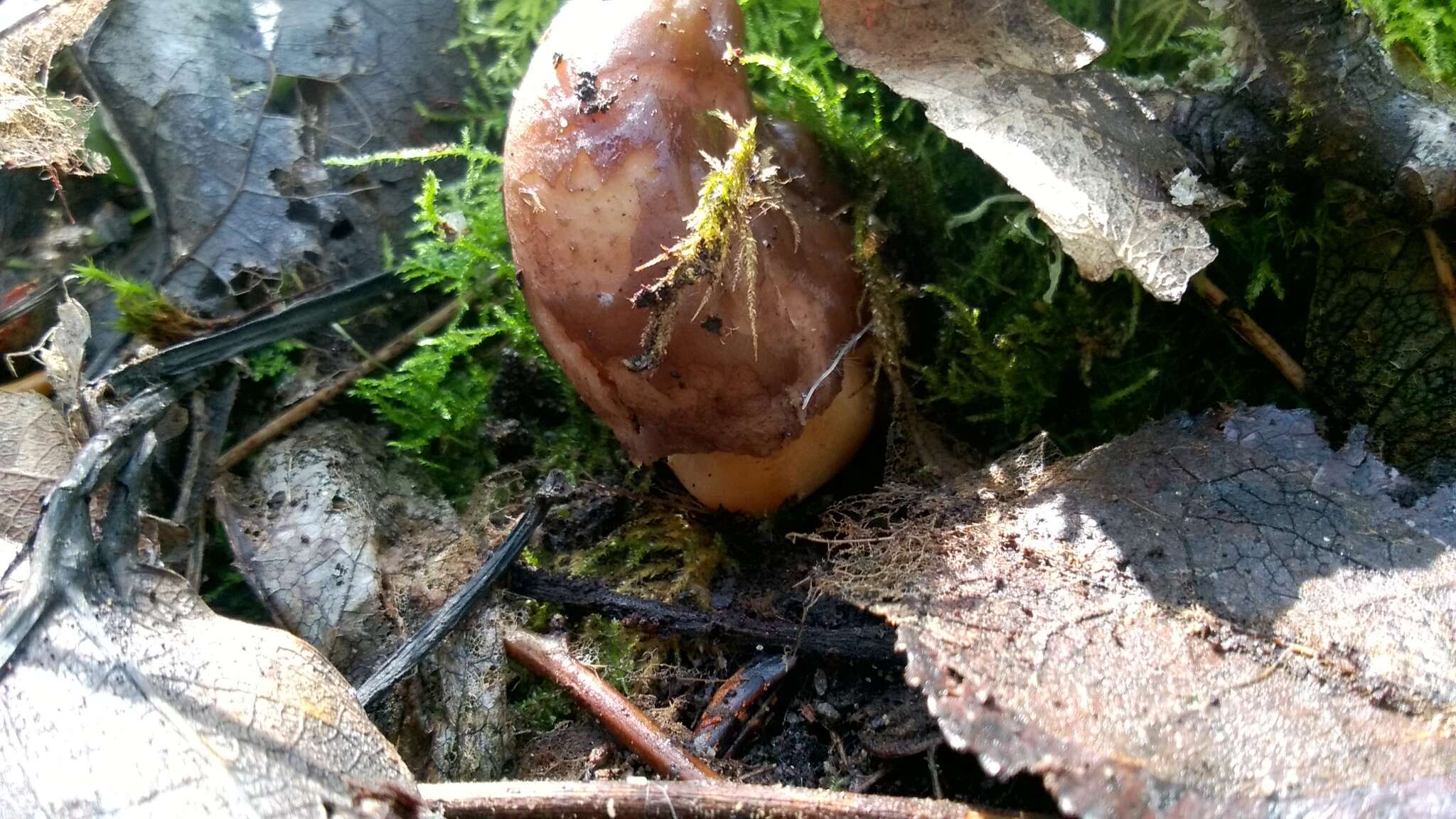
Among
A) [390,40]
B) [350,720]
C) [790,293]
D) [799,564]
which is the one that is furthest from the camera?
[390,40]

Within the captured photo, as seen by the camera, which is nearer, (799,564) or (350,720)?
(350,720)

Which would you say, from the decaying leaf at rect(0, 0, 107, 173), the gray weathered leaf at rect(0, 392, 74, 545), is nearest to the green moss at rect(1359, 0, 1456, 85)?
the gray weathered leaf at rect(0, 392, 74, 545)

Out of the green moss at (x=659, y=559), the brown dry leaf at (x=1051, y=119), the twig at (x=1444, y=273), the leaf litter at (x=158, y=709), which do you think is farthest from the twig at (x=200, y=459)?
the twig at (x=1444, y=273)

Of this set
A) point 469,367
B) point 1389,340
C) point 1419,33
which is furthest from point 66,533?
point 1419,33

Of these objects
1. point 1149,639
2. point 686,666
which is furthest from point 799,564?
point 1149,639

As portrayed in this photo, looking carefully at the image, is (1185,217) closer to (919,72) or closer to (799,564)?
(919,72)

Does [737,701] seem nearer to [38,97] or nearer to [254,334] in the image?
[254,334]

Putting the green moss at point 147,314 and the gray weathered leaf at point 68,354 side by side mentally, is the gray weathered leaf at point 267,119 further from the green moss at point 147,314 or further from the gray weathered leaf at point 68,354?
the gray weathered leaf at point 68,354
